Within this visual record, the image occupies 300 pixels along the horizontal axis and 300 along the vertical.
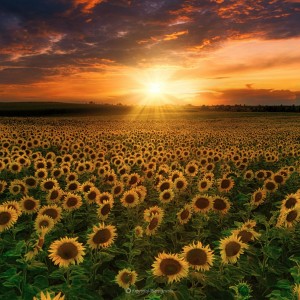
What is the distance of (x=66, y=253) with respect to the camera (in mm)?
4508

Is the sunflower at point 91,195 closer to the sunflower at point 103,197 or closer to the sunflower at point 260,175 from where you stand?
the sunflower at point 103,197

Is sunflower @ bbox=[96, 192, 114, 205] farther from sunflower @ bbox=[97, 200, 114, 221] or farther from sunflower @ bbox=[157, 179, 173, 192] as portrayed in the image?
sunflower @ bbox=[157, 179, 173, 192]

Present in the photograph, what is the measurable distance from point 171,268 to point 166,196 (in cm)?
377

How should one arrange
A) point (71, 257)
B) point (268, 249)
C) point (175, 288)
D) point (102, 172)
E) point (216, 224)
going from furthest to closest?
1. point (102, 172)
2. point (216, 224)
3. point (268, 249)
4. point (71, 257)
5. point (175, 288)

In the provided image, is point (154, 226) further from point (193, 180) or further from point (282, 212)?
point (193, 180)

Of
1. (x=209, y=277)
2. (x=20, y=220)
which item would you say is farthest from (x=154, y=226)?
(x=20, y=220)

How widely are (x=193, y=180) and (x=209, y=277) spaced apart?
6.50 meters

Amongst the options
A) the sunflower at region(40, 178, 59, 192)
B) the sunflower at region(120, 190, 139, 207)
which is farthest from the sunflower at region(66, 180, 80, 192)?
the sunflower at region(120, 190, 139, 207)

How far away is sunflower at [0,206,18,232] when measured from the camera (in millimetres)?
5797

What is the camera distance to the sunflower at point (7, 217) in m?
5.80

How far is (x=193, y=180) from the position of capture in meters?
10.8

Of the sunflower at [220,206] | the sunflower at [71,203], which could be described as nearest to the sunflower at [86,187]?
the sunflower at [71,203]

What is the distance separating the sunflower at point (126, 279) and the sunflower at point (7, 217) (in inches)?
93.7

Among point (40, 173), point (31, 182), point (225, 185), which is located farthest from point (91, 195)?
point (225, 185)
